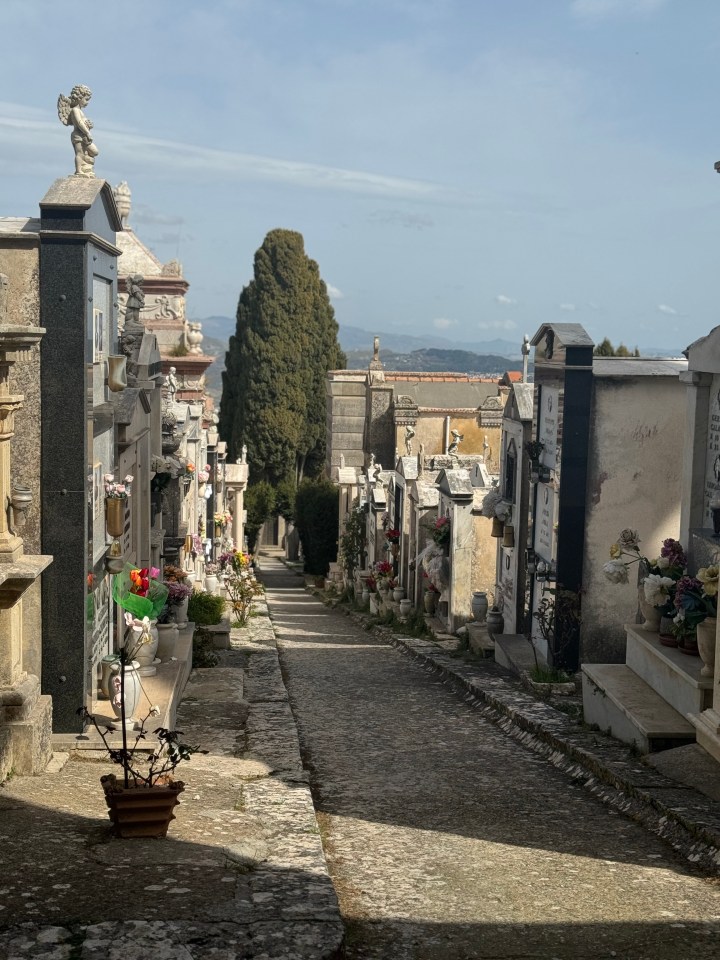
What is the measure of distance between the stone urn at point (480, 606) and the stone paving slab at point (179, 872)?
296 inches

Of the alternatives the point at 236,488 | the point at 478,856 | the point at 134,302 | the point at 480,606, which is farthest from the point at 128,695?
the point at 236,488

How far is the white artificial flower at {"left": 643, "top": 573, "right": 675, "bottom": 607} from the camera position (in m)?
8.97

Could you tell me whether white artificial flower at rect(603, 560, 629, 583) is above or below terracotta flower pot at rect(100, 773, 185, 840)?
above

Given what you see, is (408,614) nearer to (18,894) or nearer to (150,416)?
(150,416)

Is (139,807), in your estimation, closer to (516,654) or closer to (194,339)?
(516,654)

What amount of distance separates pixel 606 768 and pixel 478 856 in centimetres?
170

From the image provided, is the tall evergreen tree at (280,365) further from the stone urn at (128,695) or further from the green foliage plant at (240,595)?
the stone urn at (128,695)

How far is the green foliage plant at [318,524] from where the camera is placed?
38.1 metres

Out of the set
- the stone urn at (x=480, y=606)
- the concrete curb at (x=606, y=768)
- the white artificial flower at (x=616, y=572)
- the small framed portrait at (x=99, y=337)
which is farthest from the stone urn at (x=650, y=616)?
the stone urn at (x=480, y=606)

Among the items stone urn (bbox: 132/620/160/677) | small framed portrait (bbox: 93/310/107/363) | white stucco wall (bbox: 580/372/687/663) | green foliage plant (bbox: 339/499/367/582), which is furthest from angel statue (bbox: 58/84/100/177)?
green foliage plant (bbox: 339/499/367/582)

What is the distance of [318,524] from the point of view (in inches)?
1505

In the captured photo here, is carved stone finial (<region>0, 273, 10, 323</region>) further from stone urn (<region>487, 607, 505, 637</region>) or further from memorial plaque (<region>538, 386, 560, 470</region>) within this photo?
stone urn (<region>487, 607, 505, 637</region>)

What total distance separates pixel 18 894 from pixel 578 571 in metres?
7.70

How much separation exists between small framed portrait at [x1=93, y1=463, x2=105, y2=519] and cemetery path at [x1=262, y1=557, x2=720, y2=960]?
2368 millimetres
